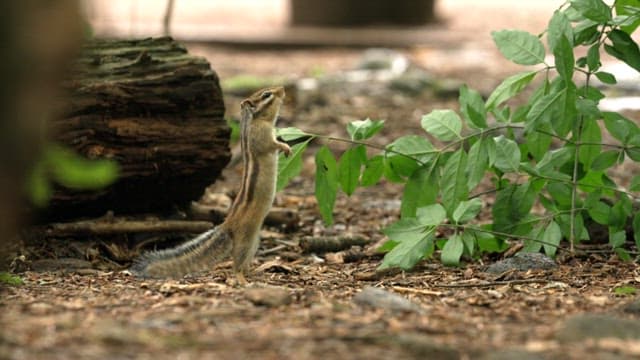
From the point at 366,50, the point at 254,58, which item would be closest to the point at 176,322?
the point at 254,58

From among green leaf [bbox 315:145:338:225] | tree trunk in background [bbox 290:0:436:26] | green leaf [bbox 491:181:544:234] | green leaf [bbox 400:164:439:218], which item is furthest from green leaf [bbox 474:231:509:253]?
tree trunk in background [bbox 290:0:436:26]

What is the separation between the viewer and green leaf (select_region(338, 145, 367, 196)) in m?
5.89

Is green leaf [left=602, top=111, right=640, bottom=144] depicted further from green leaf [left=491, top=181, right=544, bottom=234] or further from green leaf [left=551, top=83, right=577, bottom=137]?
green leaf [left=491, top=181, right=544, bottom=234]

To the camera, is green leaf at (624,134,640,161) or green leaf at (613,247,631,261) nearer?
green leaf at (624,134,640,161)

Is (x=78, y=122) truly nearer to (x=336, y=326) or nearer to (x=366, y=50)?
(x=336, y=326)

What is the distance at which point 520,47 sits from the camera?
5691mm

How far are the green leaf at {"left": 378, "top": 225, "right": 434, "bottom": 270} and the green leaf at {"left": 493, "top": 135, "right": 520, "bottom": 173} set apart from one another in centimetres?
47

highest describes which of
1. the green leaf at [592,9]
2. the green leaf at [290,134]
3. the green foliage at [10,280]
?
the green leaf at [592,9]

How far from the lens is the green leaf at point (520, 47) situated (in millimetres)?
5652

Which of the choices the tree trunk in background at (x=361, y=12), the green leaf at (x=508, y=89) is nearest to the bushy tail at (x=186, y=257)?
the green leaf at (x=508, y=89)

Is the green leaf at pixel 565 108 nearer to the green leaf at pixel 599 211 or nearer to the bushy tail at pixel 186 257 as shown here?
the green leaf at pixel 599 211

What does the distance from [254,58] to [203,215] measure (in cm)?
952

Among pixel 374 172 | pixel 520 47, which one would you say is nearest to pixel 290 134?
pixel 374 172

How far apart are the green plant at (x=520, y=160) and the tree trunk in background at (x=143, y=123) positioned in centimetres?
75
